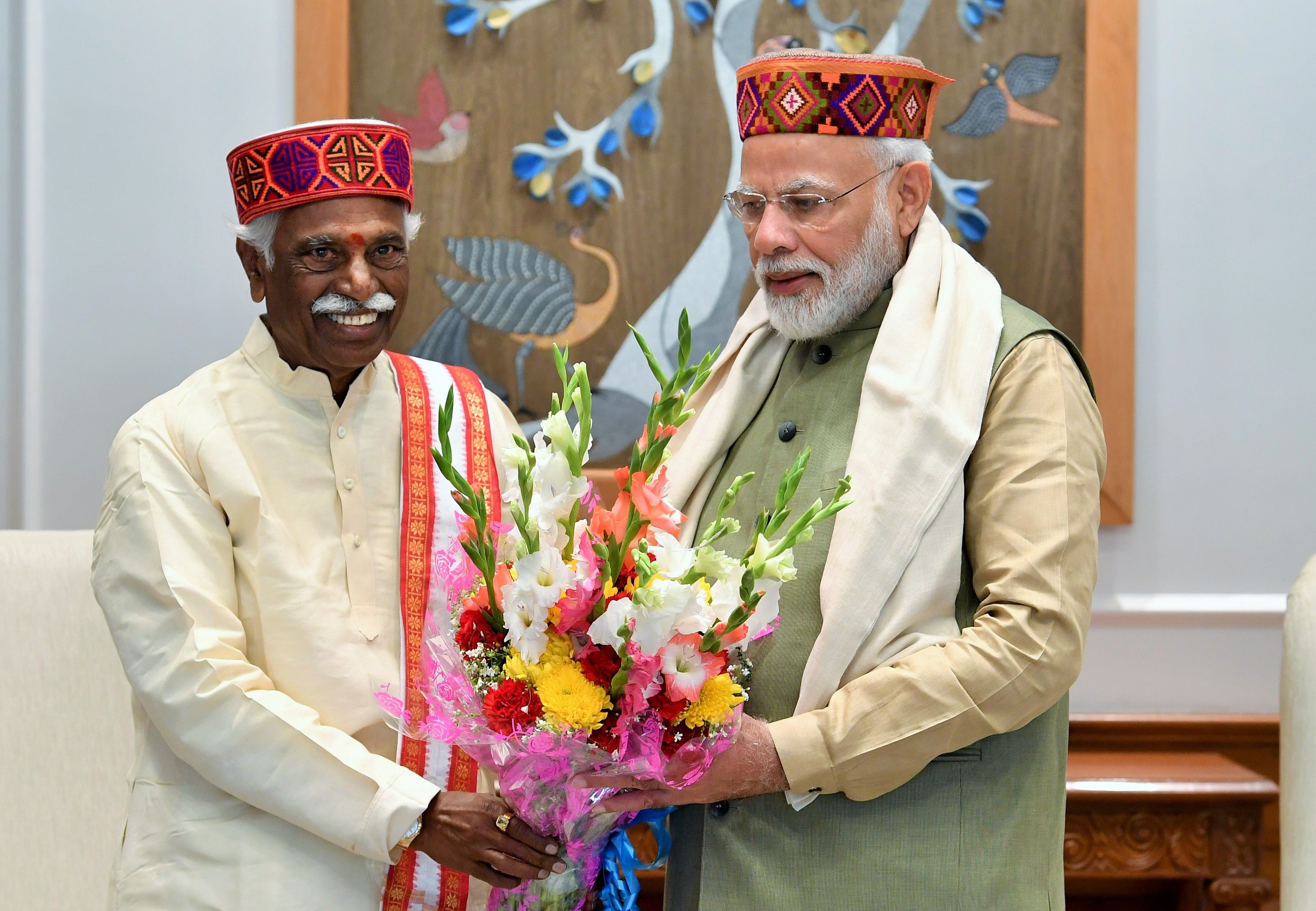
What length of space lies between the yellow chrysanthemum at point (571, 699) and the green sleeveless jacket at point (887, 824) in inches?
18.6

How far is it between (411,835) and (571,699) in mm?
608

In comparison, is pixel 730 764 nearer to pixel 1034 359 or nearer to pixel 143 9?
pixel 1034 359

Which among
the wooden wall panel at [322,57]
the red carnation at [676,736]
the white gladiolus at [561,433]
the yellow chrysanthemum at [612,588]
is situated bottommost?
Answer: the red carnation at [676,736]

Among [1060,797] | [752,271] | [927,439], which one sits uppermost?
[752,271]

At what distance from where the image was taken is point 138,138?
3092 mm

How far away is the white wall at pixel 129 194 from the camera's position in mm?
3072

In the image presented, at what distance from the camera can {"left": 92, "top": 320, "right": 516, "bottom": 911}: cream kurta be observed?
6.08ft

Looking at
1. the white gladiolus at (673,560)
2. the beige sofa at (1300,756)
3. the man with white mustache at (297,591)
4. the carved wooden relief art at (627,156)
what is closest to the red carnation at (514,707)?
the white gladiolus at (673,560)

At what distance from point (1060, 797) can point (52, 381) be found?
255 centimetres

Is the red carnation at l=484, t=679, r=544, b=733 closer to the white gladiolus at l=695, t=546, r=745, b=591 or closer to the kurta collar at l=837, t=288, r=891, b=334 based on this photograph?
the white gladiolus at l=695, t=546, r=745, b=591

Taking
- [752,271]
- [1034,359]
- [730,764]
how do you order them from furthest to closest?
[752,271], [1034,359], [730,764]

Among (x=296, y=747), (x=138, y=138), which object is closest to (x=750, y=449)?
(x=296, y=747)

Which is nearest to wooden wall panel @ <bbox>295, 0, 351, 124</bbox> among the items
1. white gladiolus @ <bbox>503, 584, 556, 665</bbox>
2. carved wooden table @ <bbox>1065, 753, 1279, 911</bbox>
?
white gladiolus @ <bbox>503, 584, 556, 665</bbox>

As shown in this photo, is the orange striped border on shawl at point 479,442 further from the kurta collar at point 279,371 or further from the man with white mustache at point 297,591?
the kurta collar at point 279,371
